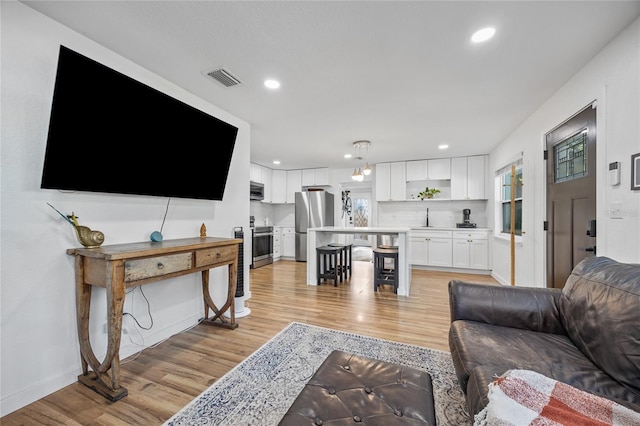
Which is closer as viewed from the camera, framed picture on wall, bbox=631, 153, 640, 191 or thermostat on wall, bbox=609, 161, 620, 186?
framed picture on wall, bbox=631, 153, 640, 191

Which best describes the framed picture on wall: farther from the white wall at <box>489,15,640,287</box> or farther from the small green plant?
the small green plant

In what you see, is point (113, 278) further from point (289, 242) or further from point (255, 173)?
point (289, 242)

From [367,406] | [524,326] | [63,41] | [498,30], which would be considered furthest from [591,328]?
[63,41]

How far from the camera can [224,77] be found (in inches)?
92.7

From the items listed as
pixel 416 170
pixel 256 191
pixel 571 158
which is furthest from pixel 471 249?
pixel 256 191

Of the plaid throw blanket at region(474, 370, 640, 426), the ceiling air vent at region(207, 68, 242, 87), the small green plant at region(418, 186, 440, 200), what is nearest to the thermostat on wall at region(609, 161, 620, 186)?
the plaid throw blanket at region(474, 370, 640, 426)

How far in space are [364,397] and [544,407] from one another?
60 centimetres

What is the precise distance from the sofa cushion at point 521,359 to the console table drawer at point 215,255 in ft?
6.33

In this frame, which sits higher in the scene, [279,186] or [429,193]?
[279,186]

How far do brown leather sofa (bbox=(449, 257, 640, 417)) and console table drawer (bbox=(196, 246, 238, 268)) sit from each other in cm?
193

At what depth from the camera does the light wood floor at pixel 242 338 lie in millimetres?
1561

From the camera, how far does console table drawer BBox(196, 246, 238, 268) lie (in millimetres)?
2219

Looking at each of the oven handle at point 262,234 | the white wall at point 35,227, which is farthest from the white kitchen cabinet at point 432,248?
the white wall at point 35,227

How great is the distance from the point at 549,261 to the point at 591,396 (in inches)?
95.9
